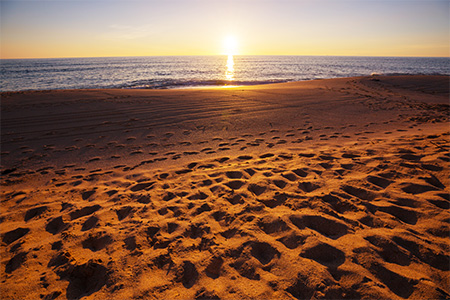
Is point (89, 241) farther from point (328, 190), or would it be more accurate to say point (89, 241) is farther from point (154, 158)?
point (328, 190)

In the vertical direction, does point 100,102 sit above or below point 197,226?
above

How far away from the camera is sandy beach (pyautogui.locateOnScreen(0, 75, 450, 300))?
Result: 6.03 feet

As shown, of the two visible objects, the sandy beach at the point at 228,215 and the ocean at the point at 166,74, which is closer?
the sandy beach at the point at 228,215

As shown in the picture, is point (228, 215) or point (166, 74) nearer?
point (228, 215)

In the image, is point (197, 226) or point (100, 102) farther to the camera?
point (100, 102)

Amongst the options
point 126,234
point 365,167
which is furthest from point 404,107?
point 126,234

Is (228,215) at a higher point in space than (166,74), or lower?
lower

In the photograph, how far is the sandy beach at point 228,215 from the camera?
184 centimetres

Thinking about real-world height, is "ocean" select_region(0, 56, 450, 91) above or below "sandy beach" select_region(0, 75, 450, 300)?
above

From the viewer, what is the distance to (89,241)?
2408 mm

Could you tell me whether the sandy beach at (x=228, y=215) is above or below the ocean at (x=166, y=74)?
below

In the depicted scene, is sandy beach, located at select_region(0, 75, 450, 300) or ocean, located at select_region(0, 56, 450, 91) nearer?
sandy beach, located at select_region(0, 75, 450, 300)

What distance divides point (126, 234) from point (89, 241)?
394 mm

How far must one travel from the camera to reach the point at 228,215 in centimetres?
263
